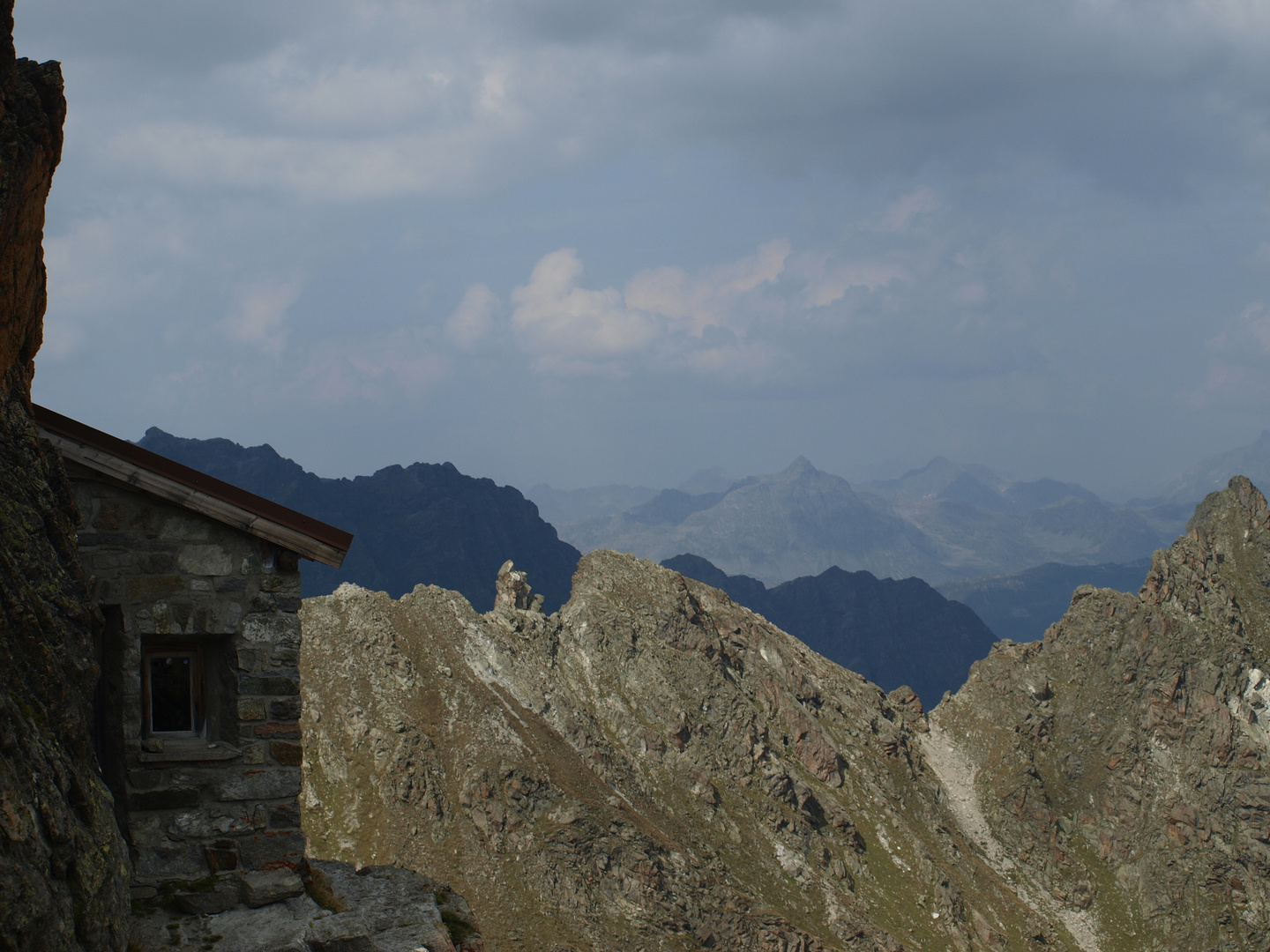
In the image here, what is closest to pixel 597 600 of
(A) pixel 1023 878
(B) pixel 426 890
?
(A) pixel 1023 878

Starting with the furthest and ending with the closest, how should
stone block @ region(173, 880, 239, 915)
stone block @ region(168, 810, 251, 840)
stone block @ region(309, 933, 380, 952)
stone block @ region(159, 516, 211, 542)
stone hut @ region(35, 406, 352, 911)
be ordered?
1. stone block @ region(159, 516, 211, 542)
2. stone block @ region(168, 810, 251, 840)
3. stone hut @ region(35, 406, 352, 911)
4. stone block @ region(173, 880, 239, 915)
5. stone block @ region(309, 933, 380, 952)

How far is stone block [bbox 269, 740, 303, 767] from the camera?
44.7 feet

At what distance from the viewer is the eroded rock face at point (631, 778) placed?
75000 mm

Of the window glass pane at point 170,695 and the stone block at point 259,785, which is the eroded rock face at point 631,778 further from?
the window glass pane at point 170,695

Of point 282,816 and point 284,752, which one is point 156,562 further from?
point 282,816

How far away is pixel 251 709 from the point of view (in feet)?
44.6

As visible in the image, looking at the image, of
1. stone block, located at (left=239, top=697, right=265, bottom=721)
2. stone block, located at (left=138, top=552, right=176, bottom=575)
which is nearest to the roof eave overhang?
stone block, located at (left=138, top=552, right=176, bottom=575)

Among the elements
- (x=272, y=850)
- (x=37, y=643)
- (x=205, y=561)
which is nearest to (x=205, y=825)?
(x=272, y=850)

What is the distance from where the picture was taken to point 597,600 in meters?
108

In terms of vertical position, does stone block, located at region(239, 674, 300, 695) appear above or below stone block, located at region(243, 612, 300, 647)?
below

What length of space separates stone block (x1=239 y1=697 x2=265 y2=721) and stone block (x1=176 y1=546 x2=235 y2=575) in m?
1.76

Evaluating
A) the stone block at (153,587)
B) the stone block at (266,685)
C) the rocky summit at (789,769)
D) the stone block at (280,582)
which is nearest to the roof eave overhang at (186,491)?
the stone block at (280,582)

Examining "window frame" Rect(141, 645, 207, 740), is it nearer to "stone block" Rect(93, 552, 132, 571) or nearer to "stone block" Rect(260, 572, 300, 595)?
"stone block" Rect(93, 552, 132, 571)

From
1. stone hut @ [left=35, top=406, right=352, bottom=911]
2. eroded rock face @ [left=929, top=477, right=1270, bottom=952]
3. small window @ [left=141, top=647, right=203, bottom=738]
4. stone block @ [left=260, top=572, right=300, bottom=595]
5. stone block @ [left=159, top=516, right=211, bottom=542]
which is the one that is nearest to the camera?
stone hut @ [left=35, top=406, right=352, bottom=911]
